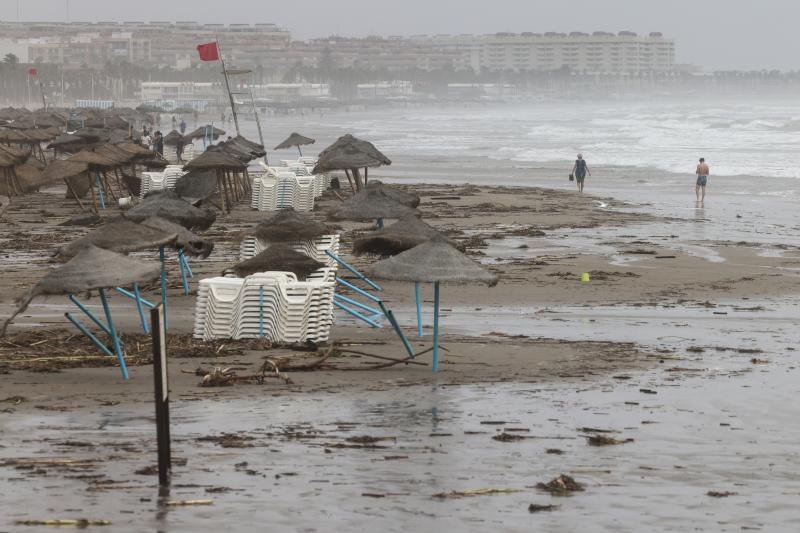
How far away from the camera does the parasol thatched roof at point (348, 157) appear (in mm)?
31109

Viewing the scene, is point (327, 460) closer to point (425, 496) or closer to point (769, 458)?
point (425, 496)

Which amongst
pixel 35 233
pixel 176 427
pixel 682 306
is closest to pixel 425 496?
pixel 176 427

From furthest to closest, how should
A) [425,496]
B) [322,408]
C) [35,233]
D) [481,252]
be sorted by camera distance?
[35,233] < [481,252] < [322,408] < [425,496]

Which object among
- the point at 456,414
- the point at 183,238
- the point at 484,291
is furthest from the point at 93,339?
the point at 484,291

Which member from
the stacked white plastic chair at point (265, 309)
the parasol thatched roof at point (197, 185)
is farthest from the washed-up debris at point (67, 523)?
the parasol thatched roof at point (197, 185)

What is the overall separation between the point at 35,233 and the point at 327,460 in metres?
19.4

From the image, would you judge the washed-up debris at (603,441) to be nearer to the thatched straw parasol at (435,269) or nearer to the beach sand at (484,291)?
the beach sand at (484,291)

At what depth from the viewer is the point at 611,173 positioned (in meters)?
50.7

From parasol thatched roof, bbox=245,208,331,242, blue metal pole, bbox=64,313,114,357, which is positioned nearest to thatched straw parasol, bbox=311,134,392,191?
parasol thatched roof, bbox=245,208,331,242

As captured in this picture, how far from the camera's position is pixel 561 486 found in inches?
348

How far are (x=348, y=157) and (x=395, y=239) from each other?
615 inches

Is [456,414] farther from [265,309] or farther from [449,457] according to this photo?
[265,309]

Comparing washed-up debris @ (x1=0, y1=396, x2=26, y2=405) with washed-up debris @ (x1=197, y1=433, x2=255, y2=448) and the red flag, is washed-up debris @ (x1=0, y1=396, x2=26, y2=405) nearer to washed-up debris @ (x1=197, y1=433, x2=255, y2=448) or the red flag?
washed-up debris @ (x1=197, y1=433, x2=255, y2=448)

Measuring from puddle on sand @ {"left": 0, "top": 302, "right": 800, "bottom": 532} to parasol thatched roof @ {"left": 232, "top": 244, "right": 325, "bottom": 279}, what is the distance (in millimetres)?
3786
